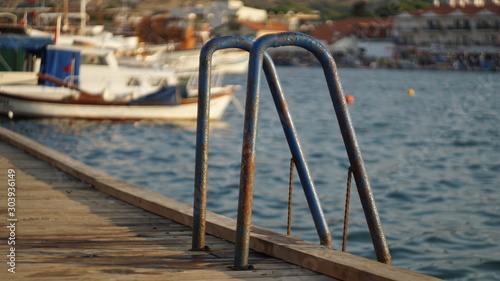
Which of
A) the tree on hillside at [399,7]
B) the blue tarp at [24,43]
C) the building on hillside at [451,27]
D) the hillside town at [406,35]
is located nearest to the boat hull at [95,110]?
the blue tarp at [24,43]

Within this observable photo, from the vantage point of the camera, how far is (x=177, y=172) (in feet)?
52.1

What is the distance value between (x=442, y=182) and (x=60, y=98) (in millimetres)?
13360

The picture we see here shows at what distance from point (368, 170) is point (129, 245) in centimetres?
1298

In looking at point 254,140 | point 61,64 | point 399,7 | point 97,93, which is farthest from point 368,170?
point 399,7

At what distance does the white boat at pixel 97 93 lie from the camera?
77.6 feet

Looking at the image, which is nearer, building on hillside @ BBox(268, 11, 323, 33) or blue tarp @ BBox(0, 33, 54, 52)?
blue tarp @ BBox(0, 33, 54, 52)

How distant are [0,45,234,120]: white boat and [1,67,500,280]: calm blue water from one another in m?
0.42

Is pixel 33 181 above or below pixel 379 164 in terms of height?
above

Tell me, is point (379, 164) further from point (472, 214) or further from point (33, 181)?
point (33, 181)

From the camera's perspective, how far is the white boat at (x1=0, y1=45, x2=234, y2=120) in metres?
23.6

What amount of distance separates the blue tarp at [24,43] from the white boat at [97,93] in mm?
695

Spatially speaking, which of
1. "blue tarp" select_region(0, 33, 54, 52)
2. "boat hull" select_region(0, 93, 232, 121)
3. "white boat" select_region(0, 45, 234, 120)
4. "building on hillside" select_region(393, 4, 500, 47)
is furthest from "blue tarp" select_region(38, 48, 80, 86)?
"building on hillside" select_region(393, 4, 500, 47)

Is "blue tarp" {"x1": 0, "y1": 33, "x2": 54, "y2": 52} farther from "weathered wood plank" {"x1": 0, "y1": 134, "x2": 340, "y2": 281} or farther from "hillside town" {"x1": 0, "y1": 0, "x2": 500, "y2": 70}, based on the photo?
"hillside town" {"x1": 0, "y1": 0, "x2": 500, "y2": 70}

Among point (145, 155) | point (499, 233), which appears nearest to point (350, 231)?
point (499, 233)
